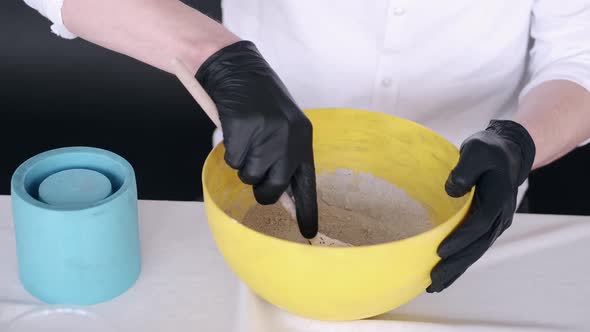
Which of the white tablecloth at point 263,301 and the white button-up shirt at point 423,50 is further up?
the white button-up shirt at point 423,50

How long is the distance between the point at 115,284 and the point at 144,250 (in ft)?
0.31

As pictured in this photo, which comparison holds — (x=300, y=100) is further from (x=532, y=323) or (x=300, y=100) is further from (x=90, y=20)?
(x=532, y=323)

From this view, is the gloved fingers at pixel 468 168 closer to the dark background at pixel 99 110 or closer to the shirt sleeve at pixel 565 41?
the shirt sleeve at pixel 565 41

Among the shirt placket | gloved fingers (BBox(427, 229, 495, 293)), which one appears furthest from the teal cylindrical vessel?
the shirt placket

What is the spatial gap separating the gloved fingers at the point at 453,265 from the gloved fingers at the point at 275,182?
19 cm

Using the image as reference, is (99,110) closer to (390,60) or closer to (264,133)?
(390,60)

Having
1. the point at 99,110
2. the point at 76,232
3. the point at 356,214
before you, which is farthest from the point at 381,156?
the point at 99,110

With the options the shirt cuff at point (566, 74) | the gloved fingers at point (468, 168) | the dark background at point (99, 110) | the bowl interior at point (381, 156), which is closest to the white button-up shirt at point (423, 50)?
the shirt cuff at point (566, 74)

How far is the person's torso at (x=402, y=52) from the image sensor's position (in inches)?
44.5

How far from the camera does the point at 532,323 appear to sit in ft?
2.83

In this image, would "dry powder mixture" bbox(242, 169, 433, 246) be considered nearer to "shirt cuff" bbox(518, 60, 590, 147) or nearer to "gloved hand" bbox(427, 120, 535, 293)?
"gloved hand" bbox(427, 120, 535, 293)

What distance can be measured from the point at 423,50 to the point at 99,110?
1.15m

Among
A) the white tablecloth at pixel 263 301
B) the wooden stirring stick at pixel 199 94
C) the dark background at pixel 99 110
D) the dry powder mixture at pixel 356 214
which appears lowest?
the dark background at pixel 99 110

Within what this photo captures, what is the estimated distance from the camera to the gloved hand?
78 centimetres
